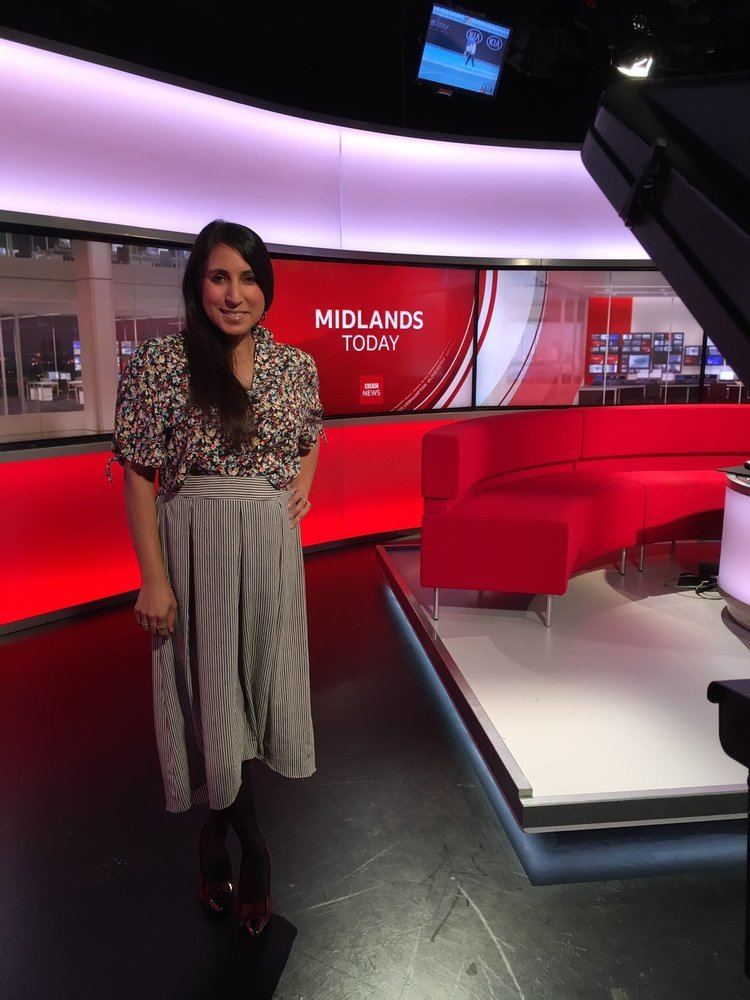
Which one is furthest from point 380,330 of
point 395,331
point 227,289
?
point 227,289

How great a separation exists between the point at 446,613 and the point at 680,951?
232 cm

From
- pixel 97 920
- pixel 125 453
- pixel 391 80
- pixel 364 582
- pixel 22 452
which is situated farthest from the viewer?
pixel 391 80

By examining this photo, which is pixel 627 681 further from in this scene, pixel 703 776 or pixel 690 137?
pixel 690 137

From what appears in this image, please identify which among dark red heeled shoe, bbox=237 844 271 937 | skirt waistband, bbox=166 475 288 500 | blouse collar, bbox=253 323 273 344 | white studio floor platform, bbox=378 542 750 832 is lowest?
dark red heeled shoe, bbox=237 844 271 937

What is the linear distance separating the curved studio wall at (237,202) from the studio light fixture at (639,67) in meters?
0.74

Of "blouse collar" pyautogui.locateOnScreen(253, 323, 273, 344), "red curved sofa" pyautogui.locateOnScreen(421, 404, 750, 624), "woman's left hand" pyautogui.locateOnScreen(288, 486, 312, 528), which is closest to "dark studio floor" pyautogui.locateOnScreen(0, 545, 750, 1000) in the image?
"red curved sofa" pyautogui.locateOnScreen(421, 404, 750, 624)

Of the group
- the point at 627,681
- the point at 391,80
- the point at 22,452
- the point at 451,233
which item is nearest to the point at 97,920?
the point at 627,681

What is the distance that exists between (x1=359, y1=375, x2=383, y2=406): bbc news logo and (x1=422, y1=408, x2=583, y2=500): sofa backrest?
4.08 ft

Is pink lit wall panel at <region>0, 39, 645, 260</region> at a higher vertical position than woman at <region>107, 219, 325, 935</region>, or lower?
higher

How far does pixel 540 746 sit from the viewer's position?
2748 millimetres

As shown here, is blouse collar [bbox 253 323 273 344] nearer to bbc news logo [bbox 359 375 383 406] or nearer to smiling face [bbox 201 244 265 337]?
smiling face [bbox 201 244 265 337]

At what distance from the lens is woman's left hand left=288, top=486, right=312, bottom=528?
202 cm

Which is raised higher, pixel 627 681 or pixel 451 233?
pixel 451 233

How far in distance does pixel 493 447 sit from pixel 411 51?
360 cm
